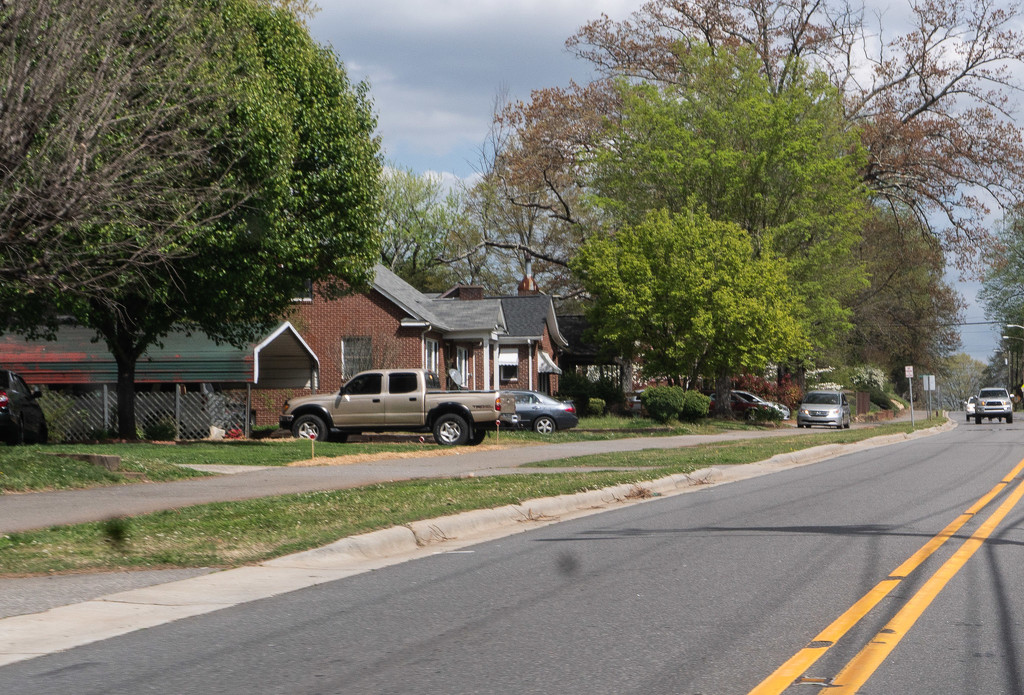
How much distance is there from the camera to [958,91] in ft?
155

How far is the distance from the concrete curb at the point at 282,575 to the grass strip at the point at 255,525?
0.24m

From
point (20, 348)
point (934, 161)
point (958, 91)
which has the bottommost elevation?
point (20, 348)

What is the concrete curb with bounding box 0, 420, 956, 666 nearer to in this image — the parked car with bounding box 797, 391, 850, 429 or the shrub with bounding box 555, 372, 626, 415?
the parked car with bounding box 797, 391, 850, 429

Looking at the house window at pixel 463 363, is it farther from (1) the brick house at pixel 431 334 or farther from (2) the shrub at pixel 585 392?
(2) the shrub at pixel 585 392

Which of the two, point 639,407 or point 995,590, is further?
point 639,407

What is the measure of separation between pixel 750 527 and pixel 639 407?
36.5 meters

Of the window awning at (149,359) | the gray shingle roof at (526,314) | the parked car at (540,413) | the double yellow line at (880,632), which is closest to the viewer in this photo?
the double yellow line at (880,632)

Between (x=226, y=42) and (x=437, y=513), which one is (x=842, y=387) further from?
(x=437, y=513)

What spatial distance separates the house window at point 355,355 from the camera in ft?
130

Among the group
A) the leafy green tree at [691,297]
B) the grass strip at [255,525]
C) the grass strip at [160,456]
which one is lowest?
the grass strip at [255,525]

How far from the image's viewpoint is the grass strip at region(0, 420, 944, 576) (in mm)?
9227

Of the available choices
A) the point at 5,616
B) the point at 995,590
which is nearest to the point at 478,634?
the point at 5,616

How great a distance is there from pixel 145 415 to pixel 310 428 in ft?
18.2

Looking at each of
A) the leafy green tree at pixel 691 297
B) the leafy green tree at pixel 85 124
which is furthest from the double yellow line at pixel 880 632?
the leafy green tree at pixel 691 297
